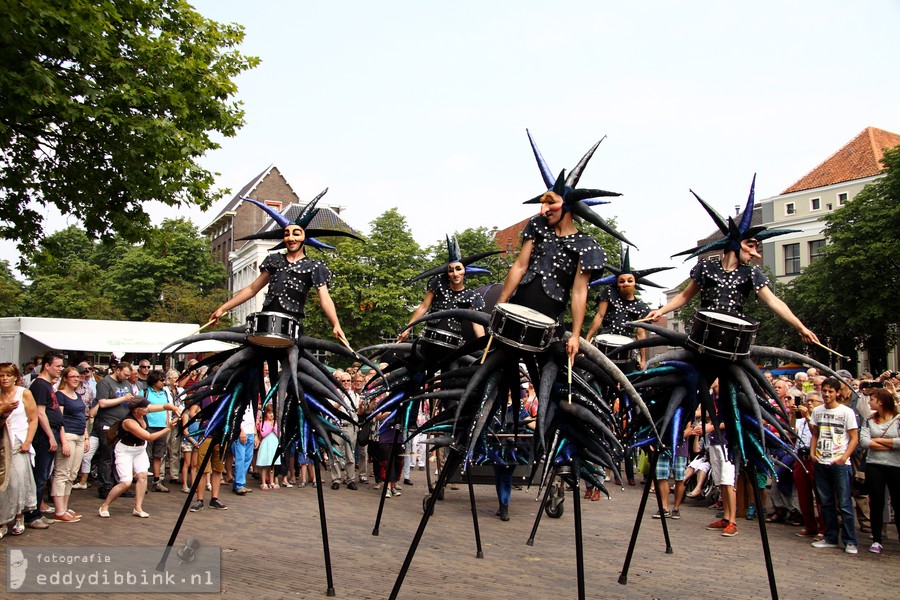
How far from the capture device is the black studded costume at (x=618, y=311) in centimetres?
1103

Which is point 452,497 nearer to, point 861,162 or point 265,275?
point 265,275

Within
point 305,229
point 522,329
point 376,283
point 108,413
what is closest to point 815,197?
point 376,283

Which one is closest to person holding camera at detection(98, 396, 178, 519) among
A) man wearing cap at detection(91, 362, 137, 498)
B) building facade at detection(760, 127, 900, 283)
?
man wearing cap at detection(91, 362, 137, 498)

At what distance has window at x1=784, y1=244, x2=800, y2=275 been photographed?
63.8 metres

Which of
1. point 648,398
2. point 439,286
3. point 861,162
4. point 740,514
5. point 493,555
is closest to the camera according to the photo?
point 648,398

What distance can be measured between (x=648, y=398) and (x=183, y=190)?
34.2 feet

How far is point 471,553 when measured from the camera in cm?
966

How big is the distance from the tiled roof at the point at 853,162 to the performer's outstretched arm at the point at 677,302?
58.2m

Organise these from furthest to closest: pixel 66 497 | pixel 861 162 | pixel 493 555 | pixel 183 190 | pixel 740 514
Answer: pixel 861 162, pixel 183 190, pixel 740 514, pixel 66 497, pixel 493 555

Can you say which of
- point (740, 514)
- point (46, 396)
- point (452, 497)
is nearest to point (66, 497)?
point (46, 396)

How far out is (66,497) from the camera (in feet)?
38.0

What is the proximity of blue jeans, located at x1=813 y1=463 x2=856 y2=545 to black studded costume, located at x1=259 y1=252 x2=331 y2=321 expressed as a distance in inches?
292

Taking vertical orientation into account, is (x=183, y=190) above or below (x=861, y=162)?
below

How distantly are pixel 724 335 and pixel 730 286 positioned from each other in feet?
2.96
